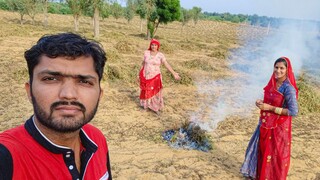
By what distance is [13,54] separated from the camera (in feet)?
33.9

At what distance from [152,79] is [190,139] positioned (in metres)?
1.78

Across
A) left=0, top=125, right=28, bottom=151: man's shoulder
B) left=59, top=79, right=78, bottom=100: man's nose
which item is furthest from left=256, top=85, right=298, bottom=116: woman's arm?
left=0, top=125, right=28, bottom=151: man's shoulder

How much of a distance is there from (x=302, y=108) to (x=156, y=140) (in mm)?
4318

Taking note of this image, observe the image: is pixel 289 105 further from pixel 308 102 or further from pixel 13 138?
pixel 308 102

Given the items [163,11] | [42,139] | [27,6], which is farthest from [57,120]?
[27,6]

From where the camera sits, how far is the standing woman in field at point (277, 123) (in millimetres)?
3291

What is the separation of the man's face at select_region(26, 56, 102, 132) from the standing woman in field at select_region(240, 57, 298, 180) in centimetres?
262

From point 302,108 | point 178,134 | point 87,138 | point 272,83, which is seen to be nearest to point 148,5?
point 302,108

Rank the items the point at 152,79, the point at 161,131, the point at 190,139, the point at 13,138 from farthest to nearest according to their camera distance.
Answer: the point at 152,79 < the point at 161,131 < the point at 190,139 < the point at 13,138

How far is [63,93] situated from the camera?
1.17 meters

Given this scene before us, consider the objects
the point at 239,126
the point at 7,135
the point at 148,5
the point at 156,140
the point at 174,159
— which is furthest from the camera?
the point at 148,5

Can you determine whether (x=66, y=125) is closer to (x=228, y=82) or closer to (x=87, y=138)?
(x=87, y=138)

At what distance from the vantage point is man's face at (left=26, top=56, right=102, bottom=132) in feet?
3.81

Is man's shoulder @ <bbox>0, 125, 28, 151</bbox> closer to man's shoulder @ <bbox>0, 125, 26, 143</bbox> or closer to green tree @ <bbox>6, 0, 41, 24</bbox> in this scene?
man's shoulder @ <bbox>0, 125, 26, 143</bbox>
